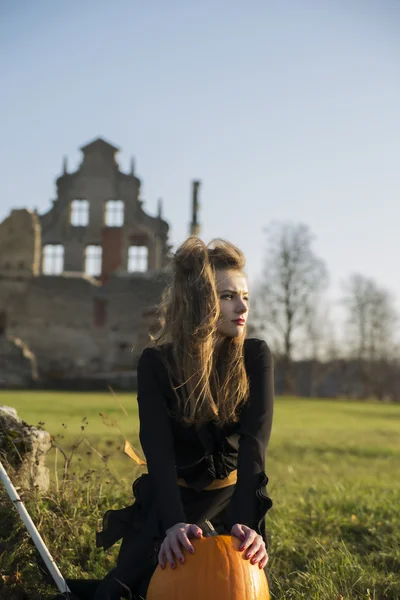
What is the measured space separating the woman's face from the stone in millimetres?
1544

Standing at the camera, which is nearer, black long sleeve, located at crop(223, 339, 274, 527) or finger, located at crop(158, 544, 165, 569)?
finger, located at crop(158, 544, 165, 569)

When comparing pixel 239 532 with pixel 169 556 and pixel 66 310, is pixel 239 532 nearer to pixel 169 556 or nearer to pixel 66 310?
pixel 169 556

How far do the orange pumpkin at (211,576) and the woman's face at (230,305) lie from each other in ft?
2.88

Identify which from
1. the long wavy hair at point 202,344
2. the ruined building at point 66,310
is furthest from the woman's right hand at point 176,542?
the ruined building at point 66,310

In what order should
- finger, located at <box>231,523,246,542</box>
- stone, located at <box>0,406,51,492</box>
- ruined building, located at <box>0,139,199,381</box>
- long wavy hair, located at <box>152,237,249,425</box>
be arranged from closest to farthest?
finger, located at <box>231,523,246,542</box>, long wavy hair, located at <box>152,237,249,425</box>, stone, located at <box>0,406,51,492</box>, ruined building, located at <box>0,139,199,381</box>

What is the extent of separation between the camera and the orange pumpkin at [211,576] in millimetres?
2383

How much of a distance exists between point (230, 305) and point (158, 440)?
0.65m

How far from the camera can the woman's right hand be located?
2412mm

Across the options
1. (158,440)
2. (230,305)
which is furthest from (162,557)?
(230,305)

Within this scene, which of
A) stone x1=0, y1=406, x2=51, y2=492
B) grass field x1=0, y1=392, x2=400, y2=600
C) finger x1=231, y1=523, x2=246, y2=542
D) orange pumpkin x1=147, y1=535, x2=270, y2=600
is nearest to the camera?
orange pumpkin x1=147, y1=535, x2=270, y2=600

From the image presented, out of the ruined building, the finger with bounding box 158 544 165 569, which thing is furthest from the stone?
the ruined building

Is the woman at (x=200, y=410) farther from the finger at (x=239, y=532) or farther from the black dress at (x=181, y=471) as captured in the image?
the finger at (x=239, y=532)

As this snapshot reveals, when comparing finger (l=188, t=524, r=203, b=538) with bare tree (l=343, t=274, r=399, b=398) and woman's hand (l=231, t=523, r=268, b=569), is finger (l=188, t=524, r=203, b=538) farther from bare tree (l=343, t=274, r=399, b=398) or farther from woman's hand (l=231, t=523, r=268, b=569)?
bare tree (l=343, t=274, r=399, b=398)

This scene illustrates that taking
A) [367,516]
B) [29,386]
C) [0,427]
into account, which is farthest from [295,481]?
[29,386]
